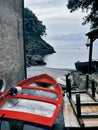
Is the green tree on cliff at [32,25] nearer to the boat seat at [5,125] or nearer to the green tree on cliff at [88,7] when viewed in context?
the green tree on cliff at [88,7]

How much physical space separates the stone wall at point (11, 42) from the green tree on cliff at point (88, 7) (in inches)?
475

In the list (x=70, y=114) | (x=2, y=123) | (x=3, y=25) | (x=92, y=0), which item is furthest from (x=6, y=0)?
(x=92, y=0)

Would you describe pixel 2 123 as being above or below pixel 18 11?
below

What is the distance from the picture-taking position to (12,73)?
15.3 m

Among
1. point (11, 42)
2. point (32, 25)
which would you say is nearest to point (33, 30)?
point (32, 25)

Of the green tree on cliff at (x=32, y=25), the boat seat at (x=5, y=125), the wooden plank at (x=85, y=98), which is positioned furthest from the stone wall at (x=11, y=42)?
the green tree on cliff at (x=32, y=25)

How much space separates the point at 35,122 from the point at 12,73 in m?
8.82

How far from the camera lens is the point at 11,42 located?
15.3m

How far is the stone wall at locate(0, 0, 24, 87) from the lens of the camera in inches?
532

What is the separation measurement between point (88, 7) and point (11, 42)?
16.2 m

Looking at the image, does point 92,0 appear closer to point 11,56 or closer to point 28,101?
point 11,56

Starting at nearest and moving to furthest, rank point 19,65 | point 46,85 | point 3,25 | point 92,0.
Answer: point 46,85
point 3,25
point 19,65
point 92,0

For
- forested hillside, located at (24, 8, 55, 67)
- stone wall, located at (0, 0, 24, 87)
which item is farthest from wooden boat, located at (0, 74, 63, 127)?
forested hillside, located at (24, 8, 55, 67)

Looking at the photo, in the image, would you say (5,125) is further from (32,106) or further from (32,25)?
(32,25)
